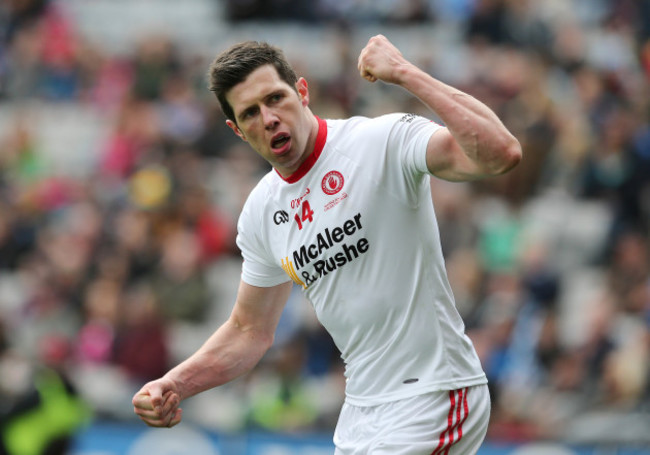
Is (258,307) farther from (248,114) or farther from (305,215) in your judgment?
(248,114)

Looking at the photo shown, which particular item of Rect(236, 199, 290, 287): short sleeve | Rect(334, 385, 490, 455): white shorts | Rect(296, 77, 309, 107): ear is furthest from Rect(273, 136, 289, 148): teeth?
Rect(334, 385, 490, 455): white shorts

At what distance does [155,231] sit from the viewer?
1308 centimetres

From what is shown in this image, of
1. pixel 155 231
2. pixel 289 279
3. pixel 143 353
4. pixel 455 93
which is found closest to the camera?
pixel 455 93

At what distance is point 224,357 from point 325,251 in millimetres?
981

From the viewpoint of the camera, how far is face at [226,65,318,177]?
4.91 metres

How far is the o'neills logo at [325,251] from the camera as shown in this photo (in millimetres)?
4871

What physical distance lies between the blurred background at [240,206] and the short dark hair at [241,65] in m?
5.00

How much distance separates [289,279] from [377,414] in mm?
907

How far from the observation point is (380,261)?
15.9ft

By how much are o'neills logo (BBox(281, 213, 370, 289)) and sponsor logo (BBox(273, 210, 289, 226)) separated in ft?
0.56

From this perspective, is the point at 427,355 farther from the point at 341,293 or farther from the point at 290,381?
the point at 290,381

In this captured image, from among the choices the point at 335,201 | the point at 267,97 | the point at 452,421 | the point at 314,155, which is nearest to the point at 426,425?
the point at 452,421

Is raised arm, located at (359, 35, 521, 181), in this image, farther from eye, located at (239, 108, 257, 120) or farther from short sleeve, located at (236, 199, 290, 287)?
short sleeve, located at (236, 199, 290, 287)

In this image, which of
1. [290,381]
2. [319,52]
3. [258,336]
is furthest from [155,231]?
[258,336]
